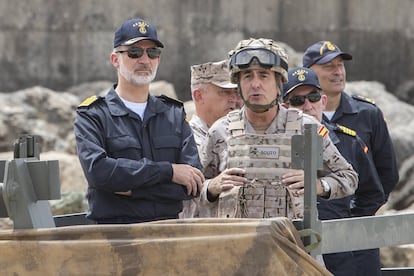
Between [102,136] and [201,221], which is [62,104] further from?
[201,221]

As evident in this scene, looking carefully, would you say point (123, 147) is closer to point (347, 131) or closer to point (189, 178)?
point (189, 178)

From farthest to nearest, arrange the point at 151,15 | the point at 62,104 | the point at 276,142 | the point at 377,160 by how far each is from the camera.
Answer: the point at 151,15 → the point at 62,104 → the point at 377,160 → the point at 276,142

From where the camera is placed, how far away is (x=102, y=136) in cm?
554

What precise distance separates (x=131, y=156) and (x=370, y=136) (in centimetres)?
189

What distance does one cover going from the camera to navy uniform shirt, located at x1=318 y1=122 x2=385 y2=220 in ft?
20.6

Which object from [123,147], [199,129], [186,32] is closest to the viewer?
[123,147]

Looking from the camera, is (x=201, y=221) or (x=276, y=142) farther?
(x=276, y=142)

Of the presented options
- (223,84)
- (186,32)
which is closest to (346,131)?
(223,84)

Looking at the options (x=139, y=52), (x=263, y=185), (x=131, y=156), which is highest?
(x=139, y=52)

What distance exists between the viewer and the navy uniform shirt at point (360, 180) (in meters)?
6.28

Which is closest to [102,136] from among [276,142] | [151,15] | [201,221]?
[276,142]

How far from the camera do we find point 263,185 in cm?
521

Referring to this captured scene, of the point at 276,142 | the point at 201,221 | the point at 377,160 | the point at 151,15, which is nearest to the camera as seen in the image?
the point at 201,221

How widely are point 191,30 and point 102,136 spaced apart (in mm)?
12198
